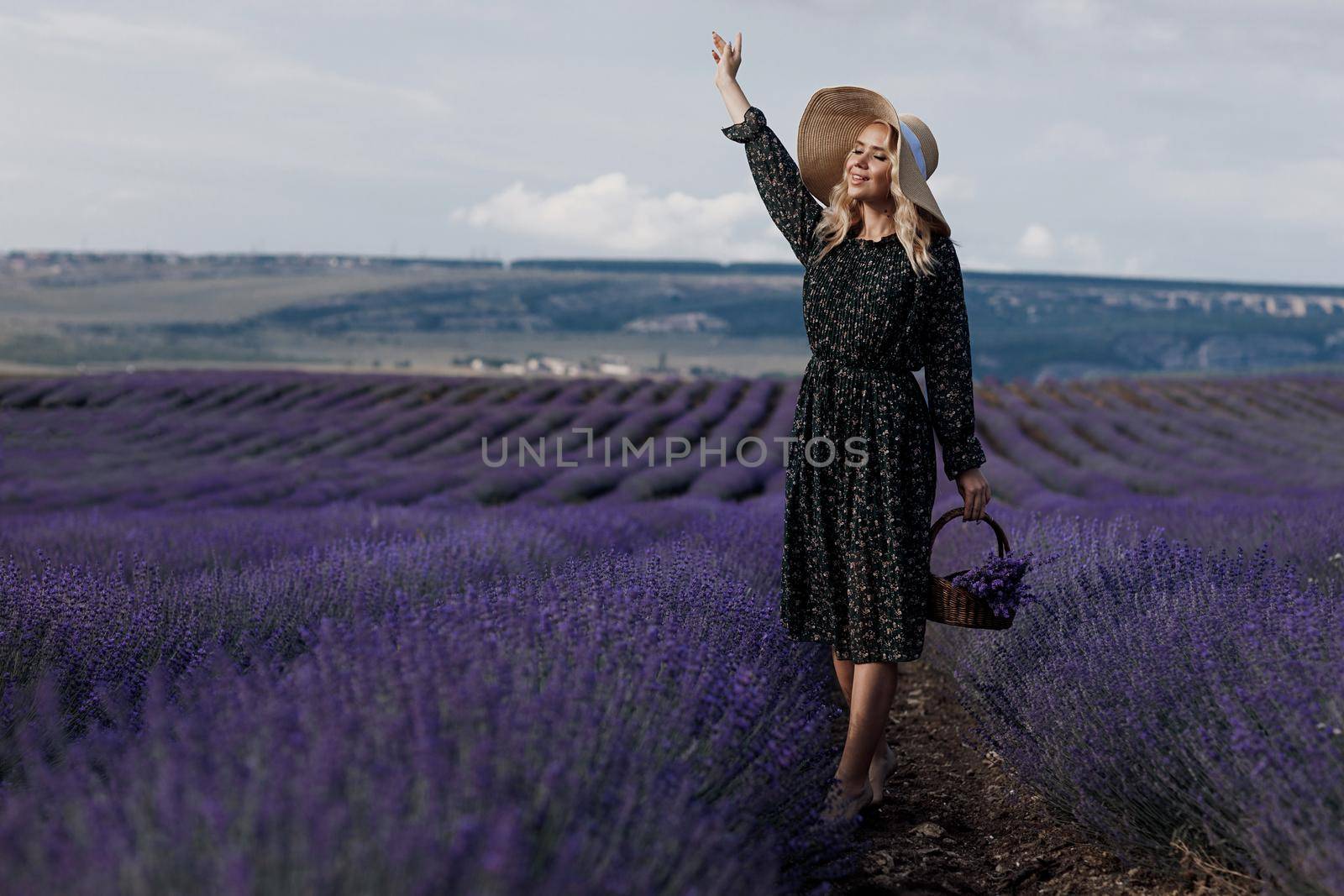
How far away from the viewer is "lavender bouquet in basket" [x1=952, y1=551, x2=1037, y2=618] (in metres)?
2.61

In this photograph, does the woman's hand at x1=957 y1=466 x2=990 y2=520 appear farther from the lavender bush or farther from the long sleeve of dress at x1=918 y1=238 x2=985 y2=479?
the lavender bush

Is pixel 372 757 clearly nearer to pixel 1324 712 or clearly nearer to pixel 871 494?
pixel 871 494

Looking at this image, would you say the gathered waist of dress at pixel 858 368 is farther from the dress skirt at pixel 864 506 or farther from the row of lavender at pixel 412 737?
the row of lavender at pixel 412 737

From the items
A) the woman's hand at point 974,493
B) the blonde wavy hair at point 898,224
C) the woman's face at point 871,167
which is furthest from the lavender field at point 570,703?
the woman's face at point 871,167

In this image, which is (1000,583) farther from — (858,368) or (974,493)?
(858,368)

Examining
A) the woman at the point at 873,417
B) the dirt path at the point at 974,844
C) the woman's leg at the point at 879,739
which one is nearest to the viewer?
the dirt path at the point at 974,844

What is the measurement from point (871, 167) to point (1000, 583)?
3.35 ft

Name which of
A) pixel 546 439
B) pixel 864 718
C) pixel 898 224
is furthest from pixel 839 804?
pixel 546 439

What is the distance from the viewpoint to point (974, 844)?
111 inches

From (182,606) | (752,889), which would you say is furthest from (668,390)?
(752,889)

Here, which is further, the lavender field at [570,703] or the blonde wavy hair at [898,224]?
the blonde wavy hair at [898,224]

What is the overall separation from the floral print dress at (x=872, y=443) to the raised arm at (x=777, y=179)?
138 millimetres

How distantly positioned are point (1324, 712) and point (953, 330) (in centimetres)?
111

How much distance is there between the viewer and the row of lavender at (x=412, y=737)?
1.19 m
